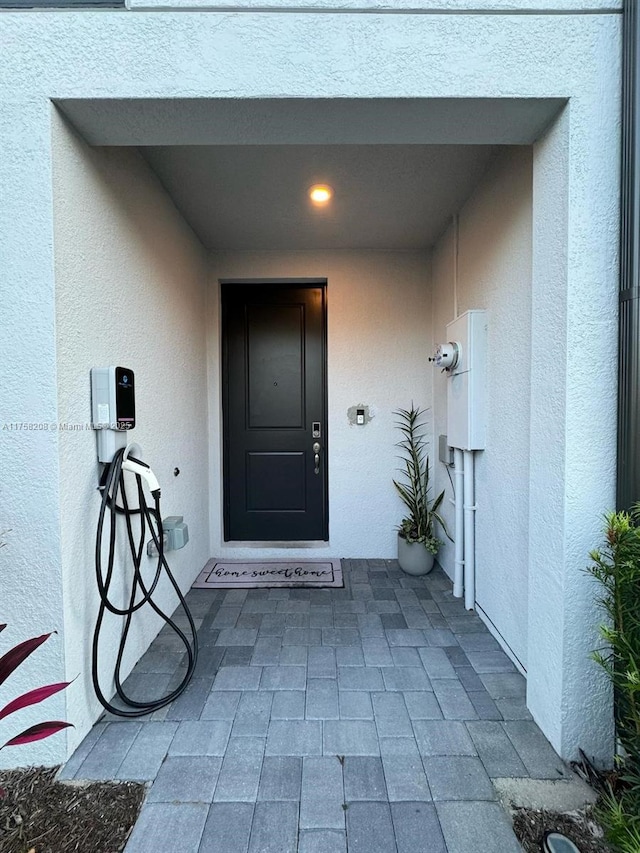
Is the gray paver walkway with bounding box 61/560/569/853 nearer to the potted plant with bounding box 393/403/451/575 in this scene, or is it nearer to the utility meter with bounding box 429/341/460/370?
the potted plant with bounding box 393/403/451/575

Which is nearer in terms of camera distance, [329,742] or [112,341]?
[329,742]

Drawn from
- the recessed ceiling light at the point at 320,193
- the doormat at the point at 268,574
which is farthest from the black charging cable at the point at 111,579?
the recessed ceiling light at the point at 320,193

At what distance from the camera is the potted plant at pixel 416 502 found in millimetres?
2814

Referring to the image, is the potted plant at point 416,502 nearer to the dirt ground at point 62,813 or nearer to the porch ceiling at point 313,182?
the porch ceiling at point 313,182

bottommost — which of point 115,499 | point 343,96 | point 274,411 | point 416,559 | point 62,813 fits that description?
point 62,813

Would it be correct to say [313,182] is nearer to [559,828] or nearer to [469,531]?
[469,531]

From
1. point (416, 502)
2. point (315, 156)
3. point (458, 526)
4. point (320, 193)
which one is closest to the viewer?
point (315, 156)

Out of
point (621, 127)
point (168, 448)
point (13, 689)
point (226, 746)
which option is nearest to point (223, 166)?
point (168, 448)

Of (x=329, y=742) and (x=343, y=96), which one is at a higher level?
(x=343, y=96)

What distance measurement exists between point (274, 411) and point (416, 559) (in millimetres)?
1630

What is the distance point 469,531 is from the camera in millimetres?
2311

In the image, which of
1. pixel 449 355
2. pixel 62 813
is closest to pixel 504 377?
pixel 449 355

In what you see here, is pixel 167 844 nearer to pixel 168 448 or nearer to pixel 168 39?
pixel 168 448

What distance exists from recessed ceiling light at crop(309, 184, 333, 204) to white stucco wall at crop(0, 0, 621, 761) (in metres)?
0.91
